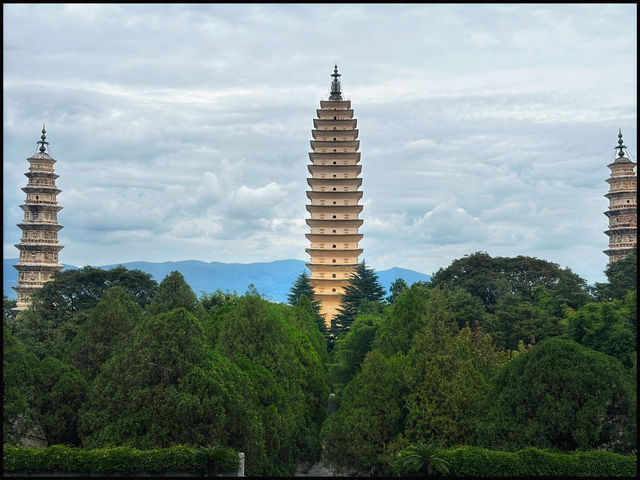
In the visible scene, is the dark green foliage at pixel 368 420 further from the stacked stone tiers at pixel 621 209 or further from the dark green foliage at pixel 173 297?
the stacked stone tiers at pixel 621 209

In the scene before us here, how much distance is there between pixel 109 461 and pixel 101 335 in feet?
Answer: 22.4

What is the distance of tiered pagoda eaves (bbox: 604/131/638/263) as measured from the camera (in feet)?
197

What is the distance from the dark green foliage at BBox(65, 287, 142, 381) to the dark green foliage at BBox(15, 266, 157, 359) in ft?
29.8

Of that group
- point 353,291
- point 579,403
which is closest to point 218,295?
point 353,291

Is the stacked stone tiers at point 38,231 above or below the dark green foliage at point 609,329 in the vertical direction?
above

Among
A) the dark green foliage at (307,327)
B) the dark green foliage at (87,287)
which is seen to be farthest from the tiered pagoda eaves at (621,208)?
the dark green foliage at (87,287)

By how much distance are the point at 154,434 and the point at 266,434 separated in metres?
3.46

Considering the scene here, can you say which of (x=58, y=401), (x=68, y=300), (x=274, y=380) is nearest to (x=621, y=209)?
(x=68, y=300)

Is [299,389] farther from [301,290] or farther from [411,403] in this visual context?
[301,290]

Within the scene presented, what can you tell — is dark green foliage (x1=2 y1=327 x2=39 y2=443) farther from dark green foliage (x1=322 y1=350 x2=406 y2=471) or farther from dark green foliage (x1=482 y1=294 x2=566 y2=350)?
dark green foliage (x1=482 y1=294 x2=566 y2=350)

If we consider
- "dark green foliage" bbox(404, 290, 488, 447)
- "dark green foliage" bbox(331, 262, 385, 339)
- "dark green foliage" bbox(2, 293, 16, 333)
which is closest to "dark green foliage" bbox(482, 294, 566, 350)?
"dark green foliage" bbox(404, 290, 488, 447)

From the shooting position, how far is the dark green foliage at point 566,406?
17891 mm

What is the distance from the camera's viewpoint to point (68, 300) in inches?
1549

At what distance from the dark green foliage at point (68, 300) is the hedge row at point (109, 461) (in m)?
14.6
